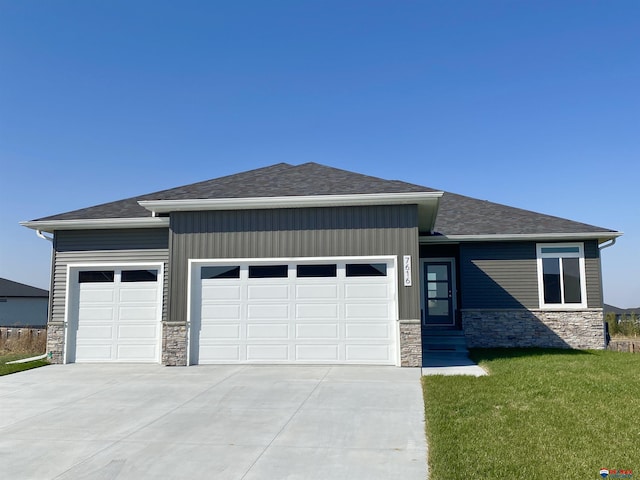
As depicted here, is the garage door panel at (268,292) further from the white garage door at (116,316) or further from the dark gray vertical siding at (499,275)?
the dark gray vertical siding at (499,275)

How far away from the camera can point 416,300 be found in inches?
437

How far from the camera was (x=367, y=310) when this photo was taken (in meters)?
11.4

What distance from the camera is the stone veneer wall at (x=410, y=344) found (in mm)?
10984

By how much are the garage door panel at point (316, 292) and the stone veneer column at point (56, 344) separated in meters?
A: 6.60

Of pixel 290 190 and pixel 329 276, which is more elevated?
pixel 290 190

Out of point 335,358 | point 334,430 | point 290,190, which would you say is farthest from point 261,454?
point 290,190

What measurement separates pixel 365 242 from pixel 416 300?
177 centimetres

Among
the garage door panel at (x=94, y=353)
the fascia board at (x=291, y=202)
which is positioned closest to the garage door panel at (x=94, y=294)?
the garage door panel at (x=94, y=353)

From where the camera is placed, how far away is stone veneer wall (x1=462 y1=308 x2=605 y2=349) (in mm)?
14867

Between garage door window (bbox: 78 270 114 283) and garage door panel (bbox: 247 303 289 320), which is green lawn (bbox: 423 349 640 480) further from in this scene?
garage door window (bbox: 78 270 114 283)

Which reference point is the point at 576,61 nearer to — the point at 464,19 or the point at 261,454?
the point at 464,19

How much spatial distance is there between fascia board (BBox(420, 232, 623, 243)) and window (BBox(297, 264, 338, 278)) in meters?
4.89

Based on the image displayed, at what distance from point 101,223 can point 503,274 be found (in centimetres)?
1198

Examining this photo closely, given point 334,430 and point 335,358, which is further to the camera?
point 335,358
